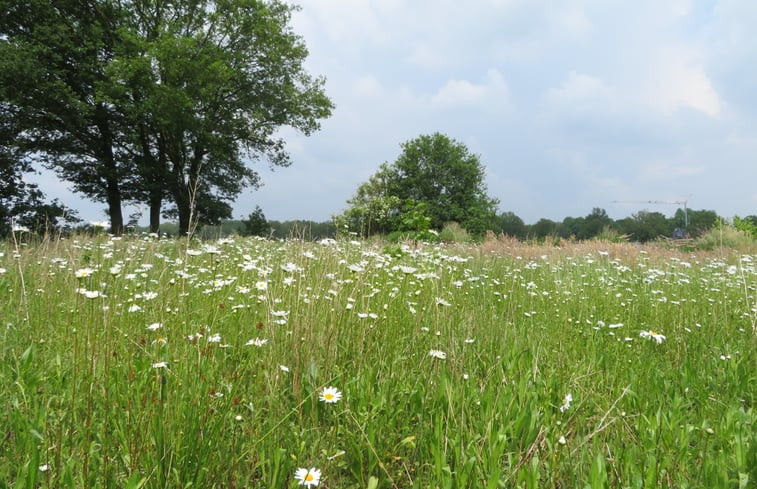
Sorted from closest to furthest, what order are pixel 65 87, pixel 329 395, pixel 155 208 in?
pixel 329 395 < pixel 65 87 < pixel 155 208

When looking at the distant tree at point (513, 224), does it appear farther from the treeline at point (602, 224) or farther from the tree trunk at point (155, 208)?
the tree trunk at point (155, 208)

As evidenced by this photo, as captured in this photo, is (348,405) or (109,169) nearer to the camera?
(348,405)

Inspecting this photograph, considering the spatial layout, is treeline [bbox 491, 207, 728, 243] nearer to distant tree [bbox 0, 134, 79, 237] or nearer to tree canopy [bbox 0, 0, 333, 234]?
tree canopy [bbox 0, 0, 333, 234]

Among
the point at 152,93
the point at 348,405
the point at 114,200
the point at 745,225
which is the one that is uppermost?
the point at 152,93

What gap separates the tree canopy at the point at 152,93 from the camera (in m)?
16.0

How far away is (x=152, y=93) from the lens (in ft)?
54.6

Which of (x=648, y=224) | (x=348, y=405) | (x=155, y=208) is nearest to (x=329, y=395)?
(x=348, y=405)

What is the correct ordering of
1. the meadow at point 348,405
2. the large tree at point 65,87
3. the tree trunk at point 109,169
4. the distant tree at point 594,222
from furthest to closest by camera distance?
the distant tree at point 594,222, the tree trunk at point 109,169, the large tree at point 65,87, the meadow at point 348,405

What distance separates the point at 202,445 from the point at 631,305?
5081 millimetres

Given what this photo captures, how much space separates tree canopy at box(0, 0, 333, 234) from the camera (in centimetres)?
1602

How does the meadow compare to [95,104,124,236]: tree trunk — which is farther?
[95,104,124,236]: tree trunk

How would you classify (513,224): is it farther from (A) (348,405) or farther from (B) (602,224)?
(A) (348,405)

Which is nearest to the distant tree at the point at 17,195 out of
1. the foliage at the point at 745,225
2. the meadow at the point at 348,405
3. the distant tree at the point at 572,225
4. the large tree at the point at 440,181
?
the meadow at the point at 348,405

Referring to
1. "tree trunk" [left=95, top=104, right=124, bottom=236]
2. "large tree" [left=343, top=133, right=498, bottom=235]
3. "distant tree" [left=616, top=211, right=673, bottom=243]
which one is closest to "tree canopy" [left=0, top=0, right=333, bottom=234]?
"tree trunk" [left=95, top=104, right=124, bottom=236]
